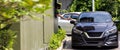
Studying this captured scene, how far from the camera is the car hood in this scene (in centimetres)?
1356

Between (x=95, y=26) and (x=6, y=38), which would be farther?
(x=95, y=26)

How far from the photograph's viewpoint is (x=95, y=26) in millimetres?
13797

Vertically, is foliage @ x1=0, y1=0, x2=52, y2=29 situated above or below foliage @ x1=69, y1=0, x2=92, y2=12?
above

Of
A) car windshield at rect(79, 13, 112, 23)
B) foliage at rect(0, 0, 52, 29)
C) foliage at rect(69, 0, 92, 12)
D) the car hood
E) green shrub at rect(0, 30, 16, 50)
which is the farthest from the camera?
foliage at rect(69, 0, 92, 12)

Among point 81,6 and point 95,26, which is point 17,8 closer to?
point 95,26

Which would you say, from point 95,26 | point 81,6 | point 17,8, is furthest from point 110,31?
point 81,6

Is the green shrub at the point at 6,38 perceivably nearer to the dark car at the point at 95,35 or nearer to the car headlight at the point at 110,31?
the dark car at the point at 95,35

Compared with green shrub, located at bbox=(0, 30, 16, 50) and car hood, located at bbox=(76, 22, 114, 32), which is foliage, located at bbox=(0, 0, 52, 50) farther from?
car hood, located at bbox=(76, 22, 114, 32)

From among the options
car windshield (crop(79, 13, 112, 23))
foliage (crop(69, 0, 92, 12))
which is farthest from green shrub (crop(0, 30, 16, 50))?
foliage (crop(69, 0, 92, 12))

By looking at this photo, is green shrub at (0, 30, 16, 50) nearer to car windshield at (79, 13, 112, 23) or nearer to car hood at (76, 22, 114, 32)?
car hood at (76, 22, 114, 32)

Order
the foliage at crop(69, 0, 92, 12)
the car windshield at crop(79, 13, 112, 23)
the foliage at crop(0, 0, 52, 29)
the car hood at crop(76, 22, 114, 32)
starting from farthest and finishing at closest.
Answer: the foliage at crop(69, 0, 92, 12)
the car windshield at crop(79, 13, 112, 23)
the car hood at crop(76, 22, 114, 32)
the foliage at crop(0, 0, 52, 29)

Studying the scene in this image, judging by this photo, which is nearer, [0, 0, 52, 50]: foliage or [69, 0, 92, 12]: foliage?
[0, 0, 52, 50]: foliage

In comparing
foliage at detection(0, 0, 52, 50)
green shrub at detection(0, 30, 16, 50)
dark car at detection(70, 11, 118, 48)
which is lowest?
dark car at detection(70, 11, 118, 48)

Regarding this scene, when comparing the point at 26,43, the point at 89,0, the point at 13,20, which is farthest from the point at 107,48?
the point at 89,0
